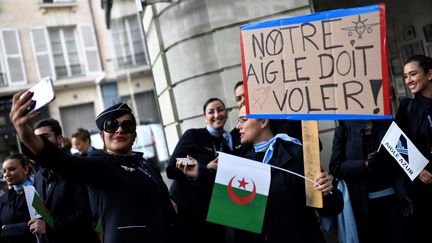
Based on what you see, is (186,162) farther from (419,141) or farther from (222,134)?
(419,141)

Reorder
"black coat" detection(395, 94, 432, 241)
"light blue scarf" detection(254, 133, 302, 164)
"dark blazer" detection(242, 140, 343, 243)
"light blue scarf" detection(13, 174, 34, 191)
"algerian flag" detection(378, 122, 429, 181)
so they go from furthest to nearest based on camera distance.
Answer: "light blue scarf" detection(13, 174, 34, 191) < "black coat" detection(395, 94, 432, 241) < "algerian flag" detection(378, 122, 429, 181) < "light blue scarf" detection(254, 133, 302, 164) < "dark blazer" detection(242, 140, 343, 243)

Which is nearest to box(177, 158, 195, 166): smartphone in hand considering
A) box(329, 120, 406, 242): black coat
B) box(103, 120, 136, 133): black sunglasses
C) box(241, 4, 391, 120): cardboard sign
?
box(103, 120, 136, 133): black sunglasses

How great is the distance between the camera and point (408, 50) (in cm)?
525

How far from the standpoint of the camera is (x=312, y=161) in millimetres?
2131

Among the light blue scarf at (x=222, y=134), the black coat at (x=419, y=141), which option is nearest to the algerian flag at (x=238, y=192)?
the light blue scarf at (x=222, y=134)

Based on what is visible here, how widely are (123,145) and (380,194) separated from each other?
2.06m

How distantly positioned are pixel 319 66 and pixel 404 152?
1002 millimetres

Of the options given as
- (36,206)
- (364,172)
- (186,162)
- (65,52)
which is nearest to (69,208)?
(36,206)

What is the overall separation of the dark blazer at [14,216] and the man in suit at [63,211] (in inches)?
10.0

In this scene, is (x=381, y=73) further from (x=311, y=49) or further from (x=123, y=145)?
(x=123, y=145)

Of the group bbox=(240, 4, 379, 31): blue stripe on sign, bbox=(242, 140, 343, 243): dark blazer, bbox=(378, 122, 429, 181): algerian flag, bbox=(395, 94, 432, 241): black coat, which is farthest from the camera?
bbox=(395, 94, 432, 241): black coat

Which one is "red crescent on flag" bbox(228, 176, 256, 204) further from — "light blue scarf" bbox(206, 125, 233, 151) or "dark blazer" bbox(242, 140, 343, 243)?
"light blue scarf" bbox(206, 125, 233, 151)

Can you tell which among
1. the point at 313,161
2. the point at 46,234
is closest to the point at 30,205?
the point at 46,234

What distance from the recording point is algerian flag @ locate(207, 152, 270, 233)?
2186mm
